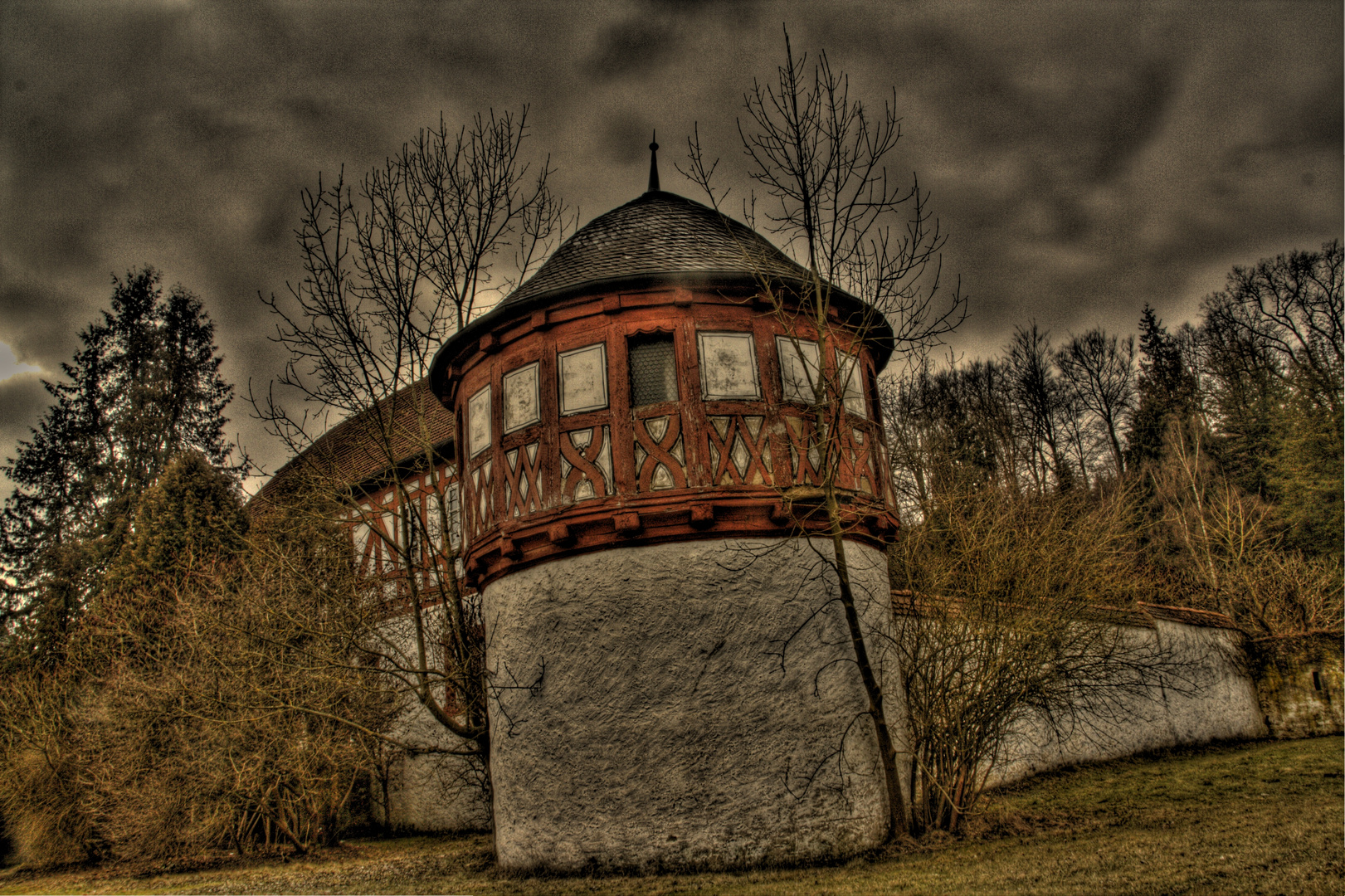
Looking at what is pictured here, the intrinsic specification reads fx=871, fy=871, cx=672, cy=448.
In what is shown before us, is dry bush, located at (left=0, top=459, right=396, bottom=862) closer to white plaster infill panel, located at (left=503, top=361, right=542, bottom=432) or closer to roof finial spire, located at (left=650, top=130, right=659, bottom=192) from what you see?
white plaster infill panel, located at (left=503, top=361, right=542, bottom=432)

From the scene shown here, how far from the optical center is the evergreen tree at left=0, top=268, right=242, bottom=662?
2250 centimetres

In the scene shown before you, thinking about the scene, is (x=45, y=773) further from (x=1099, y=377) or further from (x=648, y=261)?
(x=1099, y=377)

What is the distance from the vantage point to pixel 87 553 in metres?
20.1

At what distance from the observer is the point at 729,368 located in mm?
9750

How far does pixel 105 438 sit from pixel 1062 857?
87.4 ft

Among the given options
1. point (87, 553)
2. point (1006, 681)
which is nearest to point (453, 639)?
point (1006, 681)

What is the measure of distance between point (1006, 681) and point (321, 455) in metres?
16.9

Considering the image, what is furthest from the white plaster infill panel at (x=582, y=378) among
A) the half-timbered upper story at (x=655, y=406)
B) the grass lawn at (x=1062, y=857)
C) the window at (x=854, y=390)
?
the grass lawn at (x=1062, y=857)

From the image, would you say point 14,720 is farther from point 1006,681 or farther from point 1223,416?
point 1223,416

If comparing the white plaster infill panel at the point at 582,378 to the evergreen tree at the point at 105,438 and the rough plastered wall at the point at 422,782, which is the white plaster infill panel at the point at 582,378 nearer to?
the rough plastered wall at the point at 422,782

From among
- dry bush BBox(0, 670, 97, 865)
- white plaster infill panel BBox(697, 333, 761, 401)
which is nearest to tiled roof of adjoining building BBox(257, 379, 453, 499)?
white plaster infill panel BBox(697, 333, 761, 401)

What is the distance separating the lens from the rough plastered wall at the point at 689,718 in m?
8.59

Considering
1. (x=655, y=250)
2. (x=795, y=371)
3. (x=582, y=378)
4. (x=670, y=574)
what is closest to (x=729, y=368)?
(x=795, y=371)

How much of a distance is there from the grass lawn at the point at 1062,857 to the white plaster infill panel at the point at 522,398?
489 centimetres
